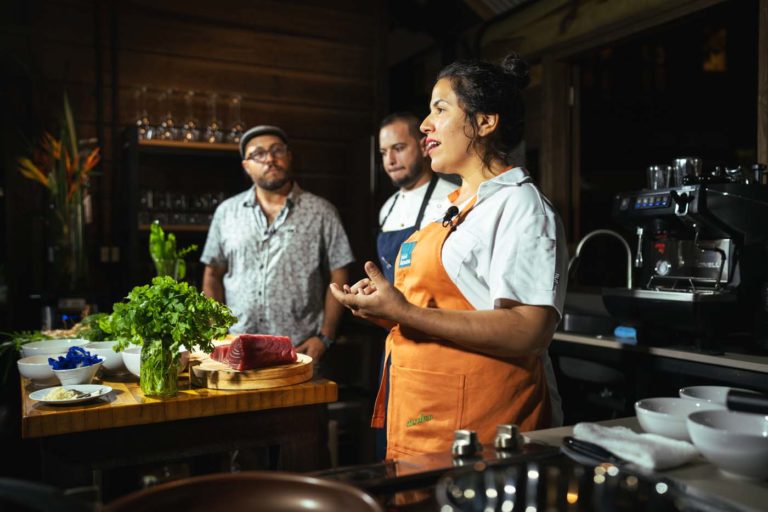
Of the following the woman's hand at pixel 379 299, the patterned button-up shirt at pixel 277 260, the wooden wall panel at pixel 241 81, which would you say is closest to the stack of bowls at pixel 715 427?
the woman's hand at pixel 379 299

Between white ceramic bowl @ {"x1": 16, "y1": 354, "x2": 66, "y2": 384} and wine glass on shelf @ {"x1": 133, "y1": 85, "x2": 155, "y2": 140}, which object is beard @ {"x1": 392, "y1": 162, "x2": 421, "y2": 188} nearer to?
wine glass on shelf @ {"x1": 133, "y1": 85, "x2": 155, "y2": 140}

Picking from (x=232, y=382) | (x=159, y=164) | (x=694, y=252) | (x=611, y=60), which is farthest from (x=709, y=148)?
(x=232, y=382)

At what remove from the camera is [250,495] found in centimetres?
81

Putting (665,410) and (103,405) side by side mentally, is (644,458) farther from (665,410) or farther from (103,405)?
Answer: (103,405)

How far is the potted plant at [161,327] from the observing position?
6.28ft

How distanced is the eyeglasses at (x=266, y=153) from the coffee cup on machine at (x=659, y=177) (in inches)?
72.5

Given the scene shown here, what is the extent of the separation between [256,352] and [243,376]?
0.09 meters

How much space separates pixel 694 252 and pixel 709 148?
4.70 m

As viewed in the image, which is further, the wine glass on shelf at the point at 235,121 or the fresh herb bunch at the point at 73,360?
the wine glass on shelf at the point at 235,121

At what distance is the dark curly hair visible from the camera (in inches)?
68.2

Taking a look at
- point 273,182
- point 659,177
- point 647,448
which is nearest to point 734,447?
point 647,448

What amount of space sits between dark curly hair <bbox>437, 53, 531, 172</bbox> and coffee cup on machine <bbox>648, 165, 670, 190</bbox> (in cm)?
131

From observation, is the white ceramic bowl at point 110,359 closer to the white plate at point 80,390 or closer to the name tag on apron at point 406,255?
the white plate at point 80,390

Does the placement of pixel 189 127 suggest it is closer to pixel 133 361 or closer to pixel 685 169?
pixel 133 361
